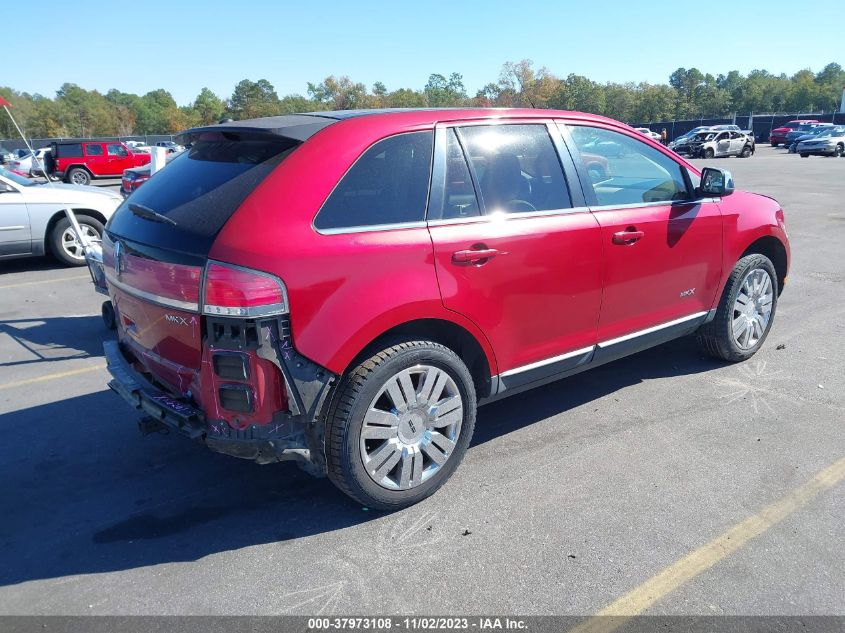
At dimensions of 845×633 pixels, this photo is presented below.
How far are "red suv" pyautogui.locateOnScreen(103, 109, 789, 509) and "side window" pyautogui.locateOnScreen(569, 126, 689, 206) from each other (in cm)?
A: 3

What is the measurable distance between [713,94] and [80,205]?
119 m

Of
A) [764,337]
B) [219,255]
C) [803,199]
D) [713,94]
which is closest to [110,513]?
[219,255]

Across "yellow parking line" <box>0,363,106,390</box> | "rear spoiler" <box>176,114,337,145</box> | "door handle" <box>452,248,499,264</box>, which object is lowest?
"yellow parking line" <box>0,363,106,390</box>

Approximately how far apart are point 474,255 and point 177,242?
1.41 m

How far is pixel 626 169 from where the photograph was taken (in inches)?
174

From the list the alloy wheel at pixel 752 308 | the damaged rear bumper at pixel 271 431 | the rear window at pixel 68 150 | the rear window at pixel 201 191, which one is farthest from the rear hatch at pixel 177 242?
the rear window at pixel 68 150

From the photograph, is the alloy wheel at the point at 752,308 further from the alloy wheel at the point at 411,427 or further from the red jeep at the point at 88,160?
the red jeep at the point at 88,160

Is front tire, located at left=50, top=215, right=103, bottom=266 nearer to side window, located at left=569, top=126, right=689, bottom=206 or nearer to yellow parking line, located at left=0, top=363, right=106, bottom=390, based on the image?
yellow parking line, located at left=0, top=363, right=106, bottom=390

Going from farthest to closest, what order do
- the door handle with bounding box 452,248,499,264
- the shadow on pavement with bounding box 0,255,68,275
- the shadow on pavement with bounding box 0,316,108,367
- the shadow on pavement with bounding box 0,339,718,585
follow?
the shadow on pavement with bounding box 0,255,68,275
the shadow on pavement with bounding box 0,316,108,367
the door handle with bounding box 452,248,499,264
the shadow on pavement with bounding box 0,339,718,585

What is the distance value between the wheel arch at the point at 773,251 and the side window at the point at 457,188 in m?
2.73

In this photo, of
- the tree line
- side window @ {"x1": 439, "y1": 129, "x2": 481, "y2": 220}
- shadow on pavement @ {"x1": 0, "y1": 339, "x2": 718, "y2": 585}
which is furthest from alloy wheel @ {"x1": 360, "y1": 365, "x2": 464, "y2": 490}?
the tree line

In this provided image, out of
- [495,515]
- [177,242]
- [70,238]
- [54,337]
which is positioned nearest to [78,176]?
[70,238]

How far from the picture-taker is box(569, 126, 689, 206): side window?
4.10 m

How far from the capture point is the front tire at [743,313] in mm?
4961
